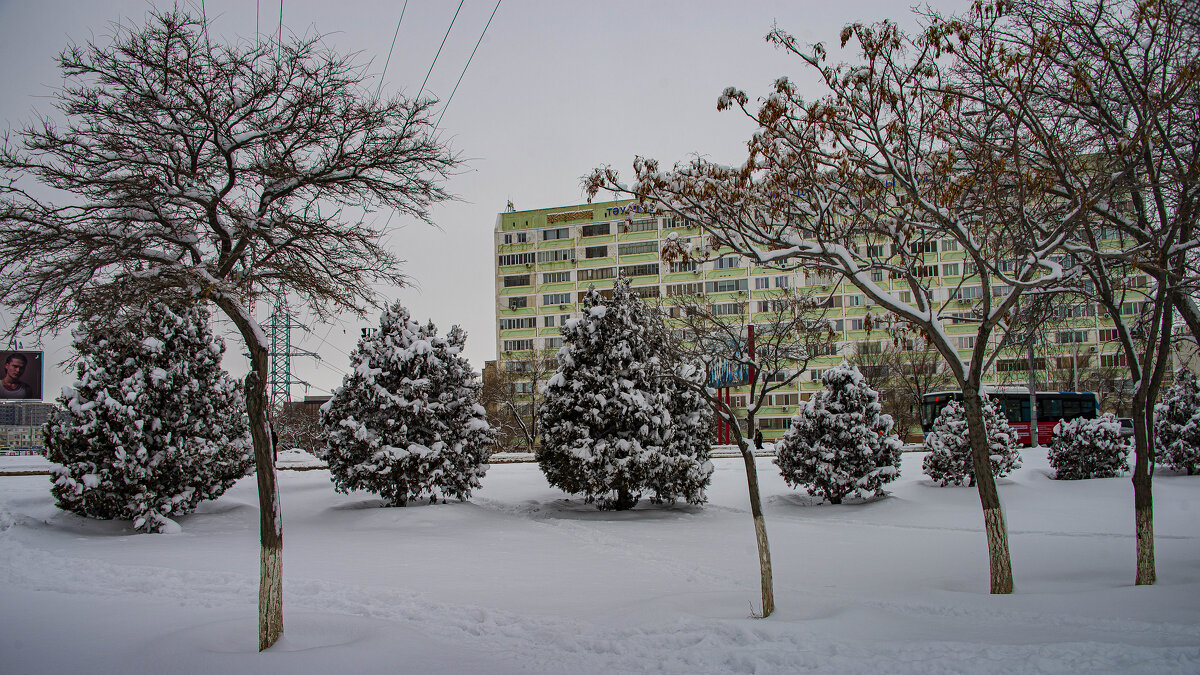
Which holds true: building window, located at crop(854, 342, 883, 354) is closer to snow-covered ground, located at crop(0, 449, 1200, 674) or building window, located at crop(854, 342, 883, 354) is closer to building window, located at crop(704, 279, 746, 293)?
building window, located at crop(704, 279, 746, 293)

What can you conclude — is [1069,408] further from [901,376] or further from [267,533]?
[267,533]

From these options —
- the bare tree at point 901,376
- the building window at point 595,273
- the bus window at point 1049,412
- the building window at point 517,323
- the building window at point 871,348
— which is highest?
the building window at point 595,273

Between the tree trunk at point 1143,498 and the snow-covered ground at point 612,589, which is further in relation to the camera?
the tree trunk at point 1143,498

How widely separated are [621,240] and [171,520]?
54659mm

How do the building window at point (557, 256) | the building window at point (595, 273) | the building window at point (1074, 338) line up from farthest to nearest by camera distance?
the building window at point (557, 256)
the building window at point (595, 273)
the building window at point (1074, 338)

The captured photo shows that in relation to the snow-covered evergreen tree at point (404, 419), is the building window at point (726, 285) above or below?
above

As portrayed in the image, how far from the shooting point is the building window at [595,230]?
69.6 meters

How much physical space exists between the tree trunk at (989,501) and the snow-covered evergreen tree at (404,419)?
1396 centimetres

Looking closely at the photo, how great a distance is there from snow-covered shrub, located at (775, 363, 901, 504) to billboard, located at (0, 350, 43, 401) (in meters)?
37.0

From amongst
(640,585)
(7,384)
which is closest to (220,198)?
(640,585)

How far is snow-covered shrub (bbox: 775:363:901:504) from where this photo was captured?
21.0 metres

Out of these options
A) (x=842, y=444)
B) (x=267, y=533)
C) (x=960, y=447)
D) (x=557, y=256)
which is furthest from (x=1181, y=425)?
(x=557, y=256)

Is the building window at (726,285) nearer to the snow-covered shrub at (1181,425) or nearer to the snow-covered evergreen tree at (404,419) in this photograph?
the snow-covered shrub at (1181,425)

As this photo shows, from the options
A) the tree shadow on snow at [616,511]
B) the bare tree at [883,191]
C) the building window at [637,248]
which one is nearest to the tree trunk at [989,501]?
the bare tree at [883,191]
